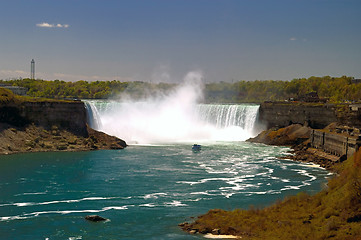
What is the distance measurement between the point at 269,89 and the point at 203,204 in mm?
155384

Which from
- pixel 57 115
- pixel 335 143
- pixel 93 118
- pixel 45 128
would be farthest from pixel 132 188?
pixel 93 118

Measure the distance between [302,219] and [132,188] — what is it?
19.8 m

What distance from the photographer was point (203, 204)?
37.9 metres

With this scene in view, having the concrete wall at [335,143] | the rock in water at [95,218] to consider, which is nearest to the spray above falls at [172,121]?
the concrete wall at [335,143]

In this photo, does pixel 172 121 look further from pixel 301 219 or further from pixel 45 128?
pixel 301 219

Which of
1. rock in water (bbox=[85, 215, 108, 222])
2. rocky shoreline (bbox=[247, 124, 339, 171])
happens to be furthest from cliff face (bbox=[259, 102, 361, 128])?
rock in water (bbox=[85, 215, 108, 222])

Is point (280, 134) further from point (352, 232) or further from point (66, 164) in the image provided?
point (352, 232)

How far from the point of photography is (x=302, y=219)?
28.4 meters

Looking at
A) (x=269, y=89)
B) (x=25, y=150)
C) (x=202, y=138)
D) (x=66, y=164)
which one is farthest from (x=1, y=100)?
(x=269, y=89)

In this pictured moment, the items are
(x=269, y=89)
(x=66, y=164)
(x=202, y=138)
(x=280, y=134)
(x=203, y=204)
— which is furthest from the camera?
(x=269, y=89)

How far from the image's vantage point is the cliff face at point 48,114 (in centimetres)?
7306

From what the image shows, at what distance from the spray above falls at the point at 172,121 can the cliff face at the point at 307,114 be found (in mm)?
4488

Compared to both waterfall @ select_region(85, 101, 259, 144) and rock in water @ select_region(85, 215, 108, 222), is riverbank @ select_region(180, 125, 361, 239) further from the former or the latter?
waterfall @ select_region(85, 101, 259, 144)

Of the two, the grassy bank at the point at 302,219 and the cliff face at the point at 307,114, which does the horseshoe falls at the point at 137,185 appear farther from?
the cliff face at the point at 307,114
